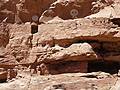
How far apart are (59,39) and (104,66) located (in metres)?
2.51

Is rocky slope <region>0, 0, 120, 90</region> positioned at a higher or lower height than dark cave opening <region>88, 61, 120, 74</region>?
higher

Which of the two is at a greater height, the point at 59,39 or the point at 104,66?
the point at 59,39

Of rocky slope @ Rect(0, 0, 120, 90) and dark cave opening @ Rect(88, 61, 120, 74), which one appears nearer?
rocky slope @ Rect(0, 0, 120, 90)

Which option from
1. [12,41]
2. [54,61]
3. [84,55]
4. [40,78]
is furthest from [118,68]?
[12,41]

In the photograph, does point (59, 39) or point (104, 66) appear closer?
point (59, 39)

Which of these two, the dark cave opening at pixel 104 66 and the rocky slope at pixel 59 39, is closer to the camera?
the rocky slope at pixel 59 39

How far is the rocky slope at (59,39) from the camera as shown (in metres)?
14.8

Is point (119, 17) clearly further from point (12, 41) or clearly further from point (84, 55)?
point (12, 41)

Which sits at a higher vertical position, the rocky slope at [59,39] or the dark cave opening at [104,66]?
the rocky slope at [59,39]

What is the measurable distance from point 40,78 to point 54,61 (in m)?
2.30

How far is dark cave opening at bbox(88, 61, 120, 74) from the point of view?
15.5 metres

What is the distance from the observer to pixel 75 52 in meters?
14.8

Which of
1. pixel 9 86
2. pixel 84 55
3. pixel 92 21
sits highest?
pixel 92 21

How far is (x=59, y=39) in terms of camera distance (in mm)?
15438
